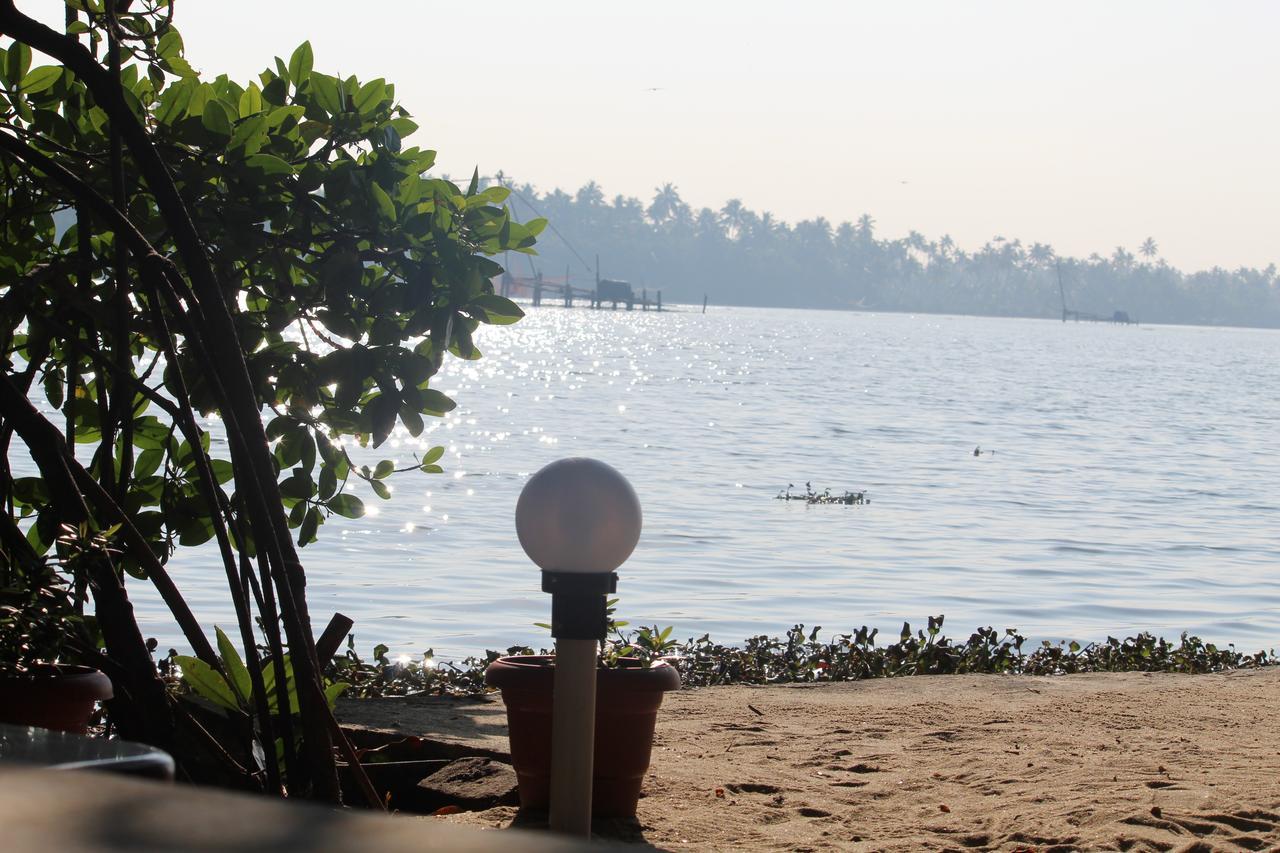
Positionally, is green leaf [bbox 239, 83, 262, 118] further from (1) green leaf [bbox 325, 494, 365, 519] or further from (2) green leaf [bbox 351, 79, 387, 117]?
(1) green leaf [bbox 325, 494, 365, 519]

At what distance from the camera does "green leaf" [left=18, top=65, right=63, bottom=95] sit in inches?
180

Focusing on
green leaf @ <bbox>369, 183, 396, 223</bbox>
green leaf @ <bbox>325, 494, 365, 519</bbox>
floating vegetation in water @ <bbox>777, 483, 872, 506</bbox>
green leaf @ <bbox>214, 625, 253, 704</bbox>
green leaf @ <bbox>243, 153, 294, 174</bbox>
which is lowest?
floating vegetation in water @ <bbox>777, 483, 872, 506</bbox>

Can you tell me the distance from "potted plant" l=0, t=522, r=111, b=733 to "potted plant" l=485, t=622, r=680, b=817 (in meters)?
1.22

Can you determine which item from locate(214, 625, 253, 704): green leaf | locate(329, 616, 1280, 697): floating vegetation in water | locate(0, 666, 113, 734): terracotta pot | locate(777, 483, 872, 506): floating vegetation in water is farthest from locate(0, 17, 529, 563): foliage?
locate(777, 483, 872, 506): floating vegetation in water

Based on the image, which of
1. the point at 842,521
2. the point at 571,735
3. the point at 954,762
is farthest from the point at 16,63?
the point at 842,521

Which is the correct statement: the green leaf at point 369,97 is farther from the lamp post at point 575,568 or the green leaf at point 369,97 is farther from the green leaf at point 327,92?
the lamp post at point 575,568

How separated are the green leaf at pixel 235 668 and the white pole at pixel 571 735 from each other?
1.10 m

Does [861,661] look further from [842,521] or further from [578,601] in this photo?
[842,521]

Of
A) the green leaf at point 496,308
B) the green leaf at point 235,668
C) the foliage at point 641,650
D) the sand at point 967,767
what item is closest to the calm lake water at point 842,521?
the foliage at point 641,650

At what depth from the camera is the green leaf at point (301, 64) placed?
15.6 feet

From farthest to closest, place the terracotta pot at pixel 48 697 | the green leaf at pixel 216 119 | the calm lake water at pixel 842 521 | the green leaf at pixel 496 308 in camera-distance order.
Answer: the calm lake water at pixel 842 521 → the green leaf at pixel 496 308 → the green leaf at pixel 216 119 → the terracotta pot at pixel 48 697

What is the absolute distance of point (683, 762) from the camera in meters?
5.34

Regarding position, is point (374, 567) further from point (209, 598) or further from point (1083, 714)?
point (1083, 714)

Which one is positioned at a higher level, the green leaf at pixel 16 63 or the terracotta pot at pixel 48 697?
the green leaf at pixel 16 63
